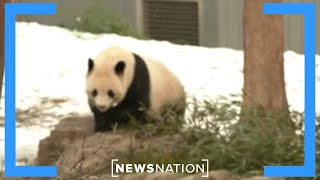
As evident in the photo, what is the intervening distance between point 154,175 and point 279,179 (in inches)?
25.8

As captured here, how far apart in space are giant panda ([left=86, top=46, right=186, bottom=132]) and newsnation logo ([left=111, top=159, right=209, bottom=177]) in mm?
561

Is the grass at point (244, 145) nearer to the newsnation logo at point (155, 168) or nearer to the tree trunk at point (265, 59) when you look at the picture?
the newsnation logo at point (155, 168)

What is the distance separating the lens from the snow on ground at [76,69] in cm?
752

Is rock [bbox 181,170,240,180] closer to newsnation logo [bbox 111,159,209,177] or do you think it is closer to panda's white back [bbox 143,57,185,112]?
newsnation logo [bbox 111,159,209,177]

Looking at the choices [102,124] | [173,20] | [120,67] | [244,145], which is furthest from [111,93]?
[173,20]

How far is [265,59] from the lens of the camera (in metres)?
5.66

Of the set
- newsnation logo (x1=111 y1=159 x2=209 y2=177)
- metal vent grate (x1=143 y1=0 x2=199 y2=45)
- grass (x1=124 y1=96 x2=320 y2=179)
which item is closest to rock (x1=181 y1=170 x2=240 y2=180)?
grass (x1=124 y1=96 x2=320 y2=179)

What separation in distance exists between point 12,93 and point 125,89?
0.97 meters

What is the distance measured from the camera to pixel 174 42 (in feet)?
31.4

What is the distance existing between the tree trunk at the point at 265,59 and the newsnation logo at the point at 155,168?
648 mm

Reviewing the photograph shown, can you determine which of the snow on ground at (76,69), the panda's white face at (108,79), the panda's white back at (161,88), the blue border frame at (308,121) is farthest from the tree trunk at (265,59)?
the snow on ground at (76,69)

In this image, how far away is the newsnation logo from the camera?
5131 mm

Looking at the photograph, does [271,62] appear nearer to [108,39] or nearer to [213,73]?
[213,73]

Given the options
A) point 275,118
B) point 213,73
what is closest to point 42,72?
point 213,73
